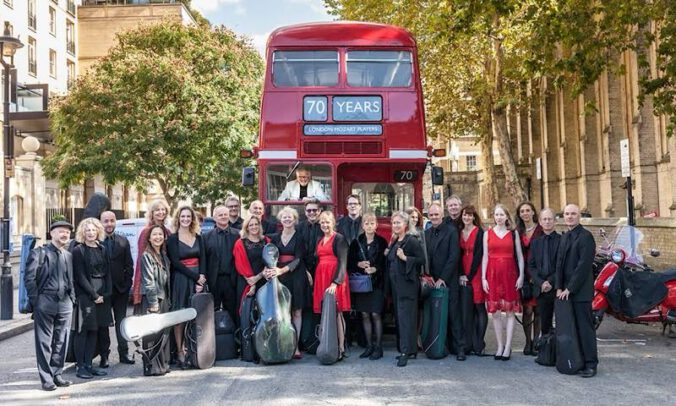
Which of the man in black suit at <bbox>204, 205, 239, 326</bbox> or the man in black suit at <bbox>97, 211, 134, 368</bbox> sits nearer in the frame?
the man in black suit at <bbox>97, 211, 134, 368</bbox>

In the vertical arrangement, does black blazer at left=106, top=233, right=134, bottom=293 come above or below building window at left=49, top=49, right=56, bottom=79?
below

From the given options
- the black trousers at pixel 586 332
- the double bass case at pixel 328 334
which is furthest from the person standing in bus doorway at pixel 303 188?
the black trousers at pixel 586 332

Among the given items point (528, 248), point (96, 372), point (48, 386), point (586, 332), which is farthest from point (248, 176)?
point (586, 332)

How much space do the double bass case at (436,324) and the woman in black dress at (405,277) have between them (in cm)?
24

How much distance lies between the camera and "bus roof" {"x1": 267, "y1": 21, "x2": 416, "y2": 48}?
460 inches

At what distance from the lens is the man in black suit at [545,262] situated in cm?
820

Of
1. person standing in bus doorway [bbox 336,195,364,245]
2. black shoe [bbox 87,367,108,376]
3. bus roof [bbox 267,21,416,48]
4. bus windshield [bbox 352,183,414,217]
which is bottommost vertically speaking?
black shoe [bbox 87,367,108,376]

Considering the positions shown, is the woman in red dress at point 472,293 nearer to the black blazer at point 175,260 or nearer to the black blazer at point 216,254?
the black blazer at point 216,254

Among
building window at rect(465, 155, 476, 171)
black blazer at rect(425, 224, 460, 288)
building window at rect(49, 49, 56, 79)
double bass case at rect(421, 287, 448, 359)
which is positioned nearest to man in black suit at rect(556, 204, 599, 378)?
black blazer at rect(425, 224, 460, 288)

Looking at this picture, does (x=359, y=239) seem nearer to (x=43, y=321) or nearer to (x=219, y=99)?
(x=43, y=321)

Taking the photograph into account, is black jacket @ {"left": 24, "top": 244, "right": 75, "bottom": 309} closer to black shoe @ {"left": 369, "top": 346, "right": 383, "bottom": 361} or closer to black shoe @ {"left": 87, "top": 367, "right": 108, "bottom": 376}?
black shoe @ {"left": 87, "top": 367, "right": 108, "bottom": 376}

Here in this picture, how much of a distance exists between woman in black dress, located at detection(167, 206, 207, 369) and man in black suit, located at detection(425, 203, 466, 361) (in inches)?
111

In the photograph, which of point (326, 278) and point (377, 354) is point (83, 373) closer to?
point (326, 278)

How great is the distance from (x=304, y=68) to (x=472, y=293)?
4769 mm
